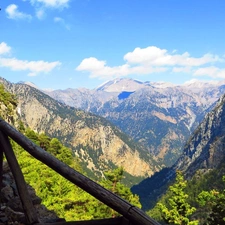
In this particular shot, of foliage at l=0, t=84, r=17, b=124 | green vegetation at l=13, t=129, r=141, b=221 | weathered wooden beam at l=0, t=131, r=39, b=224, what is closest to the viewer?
weathered wooden beam at l=0, t=131, r=39, b=224

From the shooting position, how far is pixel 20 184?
5391mm

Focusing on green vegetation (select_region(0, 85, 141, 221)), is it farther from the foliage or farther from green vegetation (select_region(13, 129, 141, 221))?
the foliage

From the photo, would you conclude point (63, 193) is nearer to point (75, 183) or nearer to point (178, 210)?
point (178, 210)

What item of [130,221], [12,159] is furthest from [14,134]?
[130,221]

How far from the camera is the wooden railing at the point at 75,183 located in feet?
14.0

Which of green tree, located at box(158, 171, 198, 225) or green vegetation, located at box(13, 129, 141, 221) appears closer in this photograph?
green vegetation, located at box(13, 129, 141, 221)

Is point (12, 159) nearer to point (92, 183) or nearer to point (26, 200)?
point (26, 200)

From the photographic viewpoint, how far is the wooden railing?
428cm

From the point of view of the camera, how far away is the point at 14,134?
19.2 feet

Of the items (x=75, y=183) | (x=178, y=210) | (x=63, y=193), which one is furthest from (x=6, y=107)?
(x=75, y=183)

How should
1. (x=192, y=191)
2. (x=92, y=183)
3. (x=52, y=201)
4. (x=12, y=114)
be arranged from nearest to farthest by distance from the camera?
1. (x=92, y=183)
2. (x=52, y=201)
3. (x=12, y=114)
4. (x=192, y=191)

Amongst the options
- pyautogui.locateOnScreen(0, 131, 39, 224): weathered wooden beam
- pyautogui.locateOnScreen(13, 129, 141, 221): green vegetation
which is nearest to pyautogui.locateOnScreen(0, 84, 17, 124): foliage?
pyautogui.locateOnScreen(13, 129, 141, 221): green vegetation

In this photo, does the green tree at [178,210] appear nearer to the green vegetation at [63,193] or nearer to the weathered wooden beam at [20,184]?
the green vegetation at [63,193]

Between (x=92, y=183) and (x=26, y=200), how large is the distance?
1333 mm
